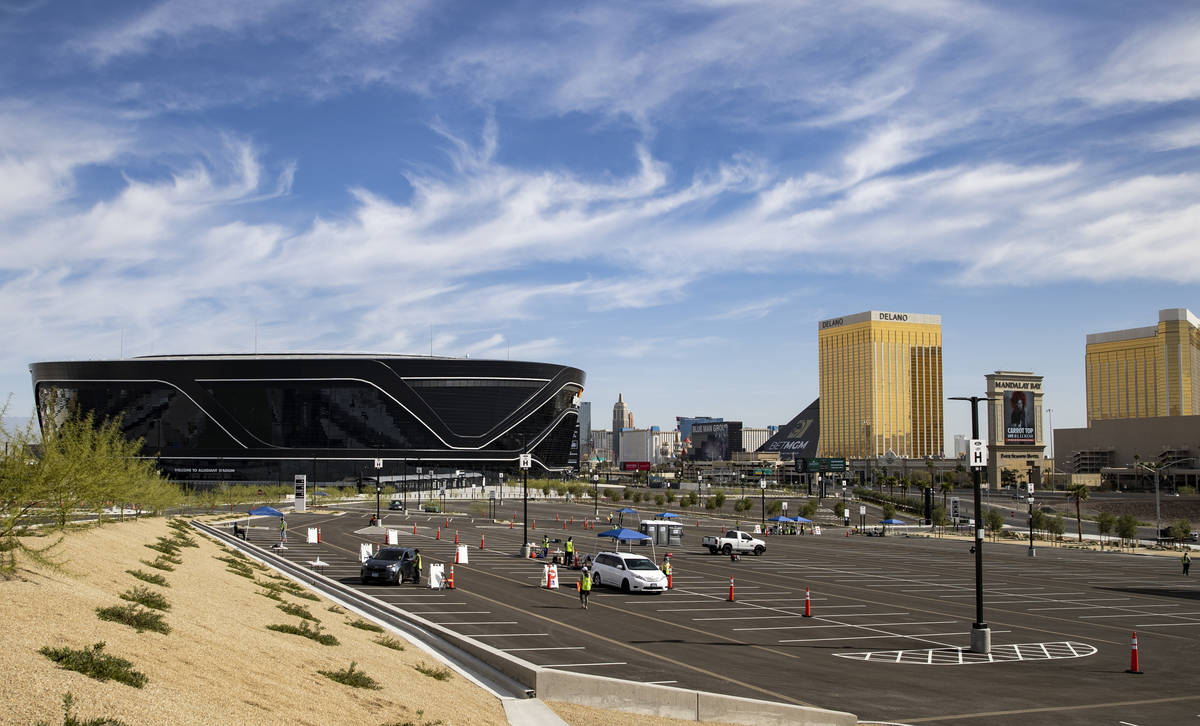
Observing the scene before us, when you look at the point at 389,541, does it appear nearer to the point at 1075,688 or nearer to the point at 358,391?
the point at 1075,688

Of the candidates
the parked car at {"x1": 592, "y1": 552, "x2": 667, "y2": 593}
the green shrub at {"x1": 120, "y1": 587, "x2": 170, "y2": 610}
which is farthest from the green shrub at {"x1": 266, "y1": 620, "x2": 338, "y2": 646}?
the parked car at {"x1": 592, "y1": 552, "x2": 667, "y2": 593}

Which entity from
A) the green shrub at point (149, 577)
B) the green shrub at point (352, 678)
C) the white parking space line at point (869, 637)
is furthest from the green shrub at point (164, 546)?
the white parking space line at point (869, 637)

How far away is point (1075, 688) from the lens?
20828 mm

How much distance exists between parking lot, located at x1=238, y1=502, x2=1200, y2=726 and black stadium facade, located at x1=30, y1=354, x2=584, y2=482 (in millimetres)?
116917

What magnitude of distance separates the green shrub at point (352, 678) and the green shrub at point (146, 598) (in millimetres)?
4513

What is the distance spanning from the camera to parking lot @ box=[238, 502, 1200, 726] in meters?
19.7

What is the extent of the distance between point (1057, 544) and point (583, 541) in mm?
44274

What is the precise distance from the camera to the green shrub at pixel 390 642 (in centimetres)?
2055

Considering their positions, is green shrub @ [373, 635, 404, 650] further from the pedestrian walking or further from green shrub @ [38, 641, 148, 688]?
the pedestrian walking

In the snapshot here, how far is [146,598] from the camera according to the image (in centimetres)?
1794

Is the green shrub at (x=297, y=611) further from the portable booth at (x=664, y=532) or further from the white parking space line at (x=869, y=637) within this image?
the portable booth at (x=664, y=532)

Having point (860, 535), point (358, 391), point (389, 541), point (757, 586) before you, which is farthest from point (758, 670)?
point (358, 391)

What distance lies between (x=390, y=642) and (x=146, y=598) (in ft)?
17.4

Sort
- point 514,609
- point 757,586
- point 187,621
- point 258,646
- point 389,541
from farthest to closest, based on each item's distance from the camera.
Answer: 1. point 389,541
2. point 757,586
3. point 514,609
4. point 187,621
5. point 258,646
